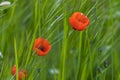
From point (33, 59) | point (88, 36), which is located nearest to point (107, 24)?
point (88, 36)

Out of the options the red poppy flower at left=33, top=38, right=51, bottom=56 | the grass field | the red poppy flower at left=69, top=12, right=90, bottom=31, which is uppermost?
the red poppy flower at left=69, top=12, right=90, bottom=31

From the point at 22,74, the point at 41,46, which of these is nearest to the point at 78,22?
the point at 41,46

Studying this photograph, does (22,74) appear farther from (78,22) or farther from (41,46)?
(78,22)

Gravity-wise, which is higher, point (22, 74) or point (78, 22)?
point (78, 22)

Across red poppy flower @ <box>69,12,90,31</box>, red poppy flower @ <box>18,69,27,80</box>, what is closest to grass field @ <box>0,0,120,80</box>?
red poppy flower @ <box>18,69,27,80</box>

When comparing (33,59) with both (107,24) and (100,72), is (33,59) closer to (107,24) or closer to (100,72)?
(100,72)

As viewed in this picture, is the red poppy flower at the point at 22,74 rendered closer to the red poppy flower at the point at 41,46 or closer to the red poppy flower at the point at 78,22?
the red poppy flower at the point at 41,46

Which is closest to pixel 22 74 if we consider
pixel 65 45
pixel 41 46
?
pixel 41 46

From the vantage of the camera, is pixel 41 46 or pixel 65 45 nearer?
pixel 41 46

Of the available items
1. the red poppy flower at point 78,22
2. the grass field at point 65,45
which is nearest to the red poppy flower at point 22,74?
the grass field at point 65,45

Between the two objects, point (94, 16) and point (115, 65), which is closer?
point (94, 16)

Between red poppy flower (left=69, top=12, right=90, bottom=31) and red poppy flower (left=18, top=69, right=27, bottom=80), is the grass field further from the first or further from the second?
red poppy flower (left=69, top=12, right=90, bottom=31)
